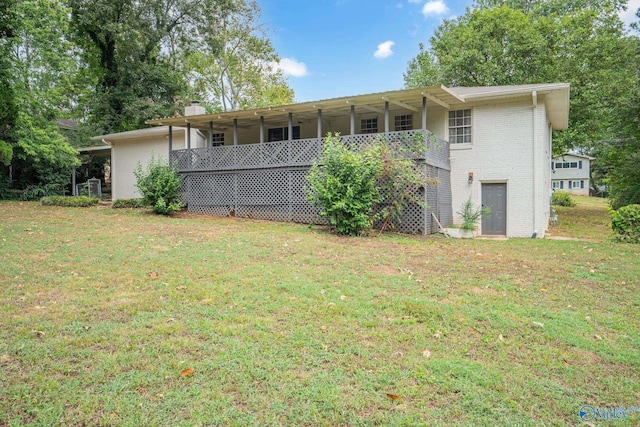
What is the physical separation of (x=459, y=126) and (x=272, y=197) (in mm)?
7129

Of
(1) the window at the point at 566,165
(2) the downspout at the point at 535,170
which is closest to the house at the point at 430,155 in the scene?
(2) the downspout at the point at 535,170

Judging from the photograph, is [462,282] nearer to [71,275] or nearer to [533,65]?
[71,275]

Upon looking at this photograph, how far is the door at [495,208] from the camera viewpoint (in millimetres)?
13219

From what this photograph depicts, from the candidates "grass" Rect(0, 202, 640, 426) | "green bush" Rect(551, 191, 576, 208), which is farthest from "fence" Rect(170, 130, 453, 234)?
"green bush" Rect(551, 191, 576, 208)

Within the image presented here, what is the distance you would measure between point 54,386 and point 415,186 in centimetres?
1007

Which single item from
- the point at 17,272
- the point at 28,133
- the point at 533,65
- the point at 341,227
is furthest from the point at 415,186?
the point at 28,133

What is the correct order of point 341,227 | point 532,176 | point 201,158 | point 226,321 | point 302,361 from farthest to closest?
point 201,158 < point 532,176 < point 341,227 < point 226,321 < point 302,361

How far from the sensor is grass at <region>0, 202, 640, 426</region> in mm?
2758

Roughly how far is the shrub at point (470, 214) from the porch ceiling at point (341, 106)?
11.4ft

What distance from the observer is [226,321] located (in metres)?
4.22

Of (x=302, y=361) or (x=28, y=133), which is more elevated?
(x=28, y=133)

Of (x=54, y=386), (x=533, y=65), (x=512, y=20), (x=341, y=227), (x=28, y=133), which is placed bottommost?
(x=54, y=386)

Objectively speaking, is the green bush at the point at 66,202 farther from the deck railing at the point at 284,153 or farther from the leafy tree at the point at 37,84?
the deck railing at the point at 284,153

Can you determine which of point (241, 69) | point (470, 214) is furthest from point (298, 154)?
point (241, 69)
